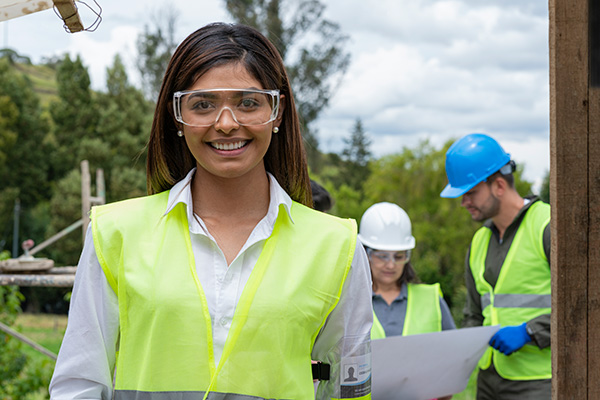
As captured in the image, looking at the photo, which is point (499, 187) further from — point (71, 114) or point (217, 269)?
point (71, 114)

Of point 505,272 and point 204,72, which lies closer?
point 204,72

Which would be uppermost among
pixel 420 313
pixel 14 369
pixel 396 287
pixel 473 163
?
pixel 473 163

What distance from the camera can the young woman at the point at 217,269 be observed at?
5.44ft

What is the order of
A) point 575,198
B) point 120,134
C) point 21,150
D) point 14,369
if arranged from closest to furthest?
point 575,198 < point 14,369 < point 120,134 < point 21,150

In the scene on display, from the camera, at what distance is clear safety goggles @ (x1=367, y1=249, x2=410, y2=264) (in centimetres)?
395

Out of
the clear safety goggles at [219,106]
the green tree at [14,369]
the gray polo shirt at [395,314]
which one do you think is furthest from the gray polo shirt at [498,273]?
the green tree at [14,369]

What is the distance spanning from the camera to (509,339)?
11.7 feet

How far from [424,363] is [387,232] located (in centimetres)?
117

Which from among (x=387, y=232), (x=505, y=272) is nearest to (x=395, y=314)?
(x=387, y=232)

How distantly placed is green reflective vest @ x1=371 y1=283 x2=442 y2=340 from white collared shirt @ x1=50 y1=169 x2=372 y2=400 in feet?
6.01

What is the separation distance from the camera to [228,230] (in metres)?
1.83

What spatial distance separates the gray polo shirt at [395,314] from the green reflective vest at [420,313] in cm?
2

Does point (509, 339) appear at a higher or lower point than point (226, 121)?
lower

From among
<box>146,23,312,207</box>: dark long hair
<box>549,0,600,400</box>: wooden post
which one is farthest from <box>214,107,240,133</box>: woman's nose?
<box>549,0,600,400</box>: wooden post
